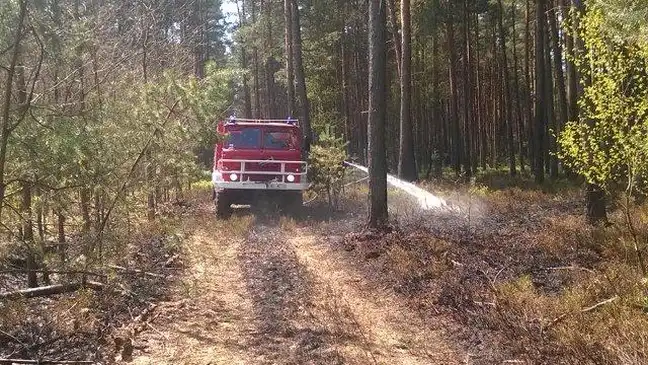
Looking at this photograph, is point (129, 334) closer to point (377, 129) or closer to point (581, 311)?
point (581, 311)

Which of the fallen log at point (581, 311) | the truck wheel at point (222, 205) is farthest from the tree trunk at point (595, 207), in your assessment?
the truck wheel at point (222, 205)

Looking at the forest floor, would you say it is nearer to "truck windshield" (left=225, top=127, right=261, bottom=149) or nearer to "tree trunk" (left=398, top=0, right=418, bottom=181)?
"truck windshield" (left=225, top=127, right=261, bottom=149)

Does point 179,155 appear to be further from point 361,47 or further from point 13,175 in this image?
point 361,47

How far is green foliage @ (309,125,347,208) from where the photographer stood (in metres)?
15.5

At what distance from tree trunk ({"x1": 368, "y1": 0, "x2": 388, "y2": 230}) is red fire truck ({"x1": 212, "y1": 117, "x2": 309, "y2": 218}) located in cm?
360

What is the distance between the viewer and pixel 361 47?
1303 inches

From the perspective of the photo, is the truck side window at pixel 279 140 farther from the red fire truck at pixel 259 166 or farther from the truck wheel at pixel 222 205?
the truck wheel at pixel 222 205

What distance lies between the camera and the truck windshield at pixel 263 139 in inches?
595

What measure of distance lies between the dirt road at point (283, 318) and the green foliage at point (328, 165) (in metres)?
5.15

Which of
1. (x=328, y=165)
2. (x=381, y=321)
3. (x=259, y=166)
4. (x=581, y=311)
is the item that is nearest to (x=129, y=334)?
(x=381, y=321)

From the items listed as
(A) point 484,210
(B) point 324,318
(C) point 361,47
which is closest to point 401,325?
(B) point 324,318

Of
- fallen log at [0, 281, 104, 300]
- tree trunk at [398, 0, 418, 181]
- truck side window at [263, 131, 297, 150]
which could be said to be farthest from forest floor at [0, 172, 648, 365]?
tree trunk at [398, 0, 418, 181]

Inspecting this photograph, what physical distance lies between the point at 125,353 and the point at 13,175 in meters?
1.98

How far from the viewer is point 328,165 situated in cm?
1576
